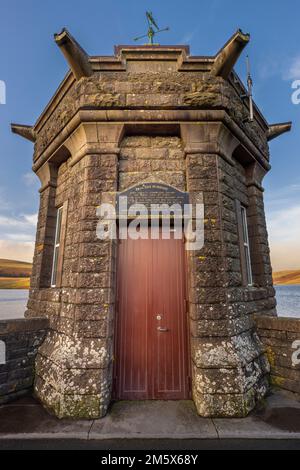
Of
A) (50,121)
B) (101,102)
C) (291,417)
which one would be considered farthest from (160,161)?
(291,417)

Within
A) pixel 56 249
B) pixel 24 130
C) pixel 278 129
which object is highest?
pixel 278 129

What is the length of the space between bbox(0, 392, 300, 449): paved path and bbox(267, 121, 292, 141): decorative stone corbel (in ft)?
20.7

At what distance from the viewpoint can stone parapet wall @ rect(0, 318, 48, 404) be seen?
3.62 meters

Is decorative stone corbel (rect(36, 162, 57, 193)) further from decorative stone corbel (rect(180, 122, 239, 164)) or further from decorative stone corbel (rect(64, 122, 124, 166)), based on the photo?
→ decorative stone corbel (rect(180, 122, 239, 164))

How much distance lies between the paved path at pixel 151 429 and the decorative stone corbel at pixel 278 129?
632 cm

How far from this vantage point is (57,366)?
11.1ft

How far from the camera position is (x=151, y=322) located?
12.2ft

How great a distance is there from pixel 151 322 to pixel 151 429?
1.36 metres

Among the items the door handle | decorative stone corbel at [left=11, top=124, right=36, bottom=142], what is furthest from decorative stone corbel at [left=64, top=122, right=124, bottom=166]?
the door handle

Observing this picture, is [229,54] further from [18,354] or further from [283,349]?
[18,354]

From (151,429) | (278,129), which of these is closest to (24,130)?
(278,129)

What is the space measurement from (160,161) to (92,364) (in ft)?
11.7

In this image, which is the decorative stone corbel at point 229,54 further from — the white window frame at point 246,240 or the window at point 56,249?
the window at point 56,249

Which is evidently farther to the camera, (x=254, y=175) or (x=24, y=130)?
(x=24, y=130)
